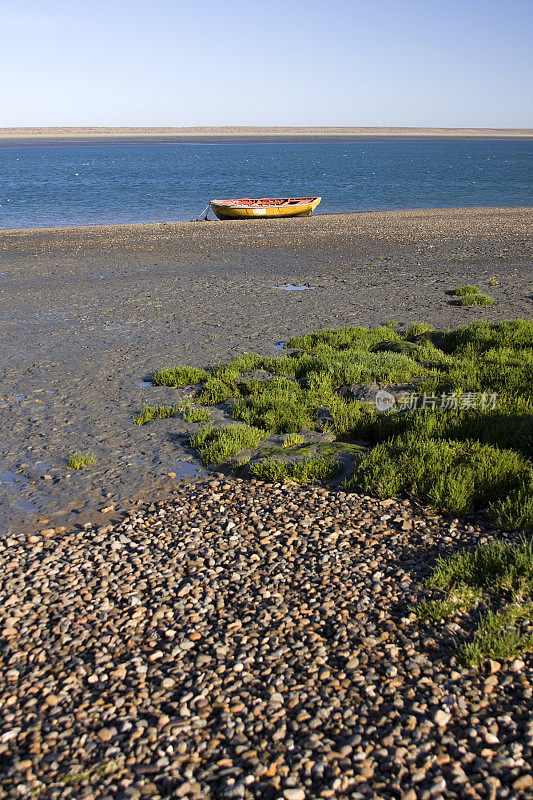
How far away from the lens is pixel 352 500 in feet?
25.3

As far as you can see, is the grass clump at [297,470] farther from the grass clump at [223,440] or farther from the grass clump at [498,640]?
the grass clump at [498,640]

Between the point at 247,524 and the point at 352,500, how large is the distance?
1230mm

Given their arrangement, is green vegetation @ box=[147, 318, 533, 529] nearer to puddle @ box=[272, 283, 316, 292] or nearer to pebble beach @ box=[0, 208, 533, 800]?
pebble beach @ box=[0, 208, 533, 800]

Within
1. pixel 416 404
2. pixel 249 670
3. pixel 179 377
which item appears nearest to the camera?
pixel 249 670

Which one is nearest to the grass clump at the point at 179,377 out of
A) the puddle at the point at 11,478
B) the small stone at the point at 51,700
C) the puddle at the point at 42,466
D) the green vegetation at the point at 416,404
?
the green vegetation at the point at 416,404

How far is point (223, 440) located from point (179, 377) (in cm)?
322

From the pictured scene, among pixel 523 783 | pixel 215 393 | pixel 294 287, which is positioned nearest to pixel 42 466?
pixel 215 393

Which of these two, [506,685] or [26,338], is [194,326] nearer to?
[26,338]

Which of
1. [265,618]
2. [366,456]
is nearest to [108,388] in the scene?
[366,456]

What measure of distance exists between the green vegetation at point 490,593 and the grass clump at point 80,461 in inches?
192

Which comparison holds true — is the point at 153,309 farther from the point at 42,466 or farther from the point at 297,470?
the point at 297,470

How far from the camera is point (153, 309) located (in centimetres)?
1830

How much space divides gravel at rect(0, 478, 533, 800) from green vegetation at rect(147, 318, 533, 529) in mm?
529

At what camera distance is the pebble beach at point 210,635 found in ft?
13.8
